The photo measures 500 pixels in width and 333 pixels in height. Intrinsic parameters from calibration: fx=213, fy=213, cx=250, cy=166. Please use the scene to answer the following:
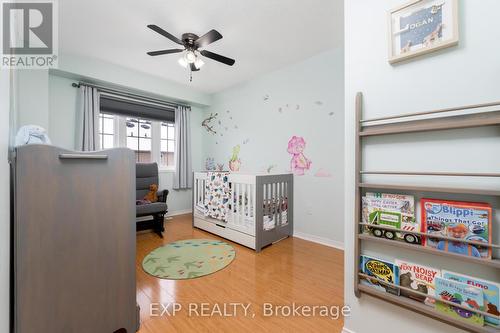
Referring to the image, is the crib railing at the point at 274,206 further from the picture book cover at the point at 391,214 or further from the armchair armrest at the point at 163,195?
the armchair armrest at the point at 163,195

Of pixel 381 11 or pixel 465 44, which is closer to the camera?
pixel 465 44

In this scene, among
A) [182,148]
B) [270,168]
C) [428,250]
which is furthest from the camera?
[182,148]

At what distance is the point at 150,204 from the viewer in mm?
3033

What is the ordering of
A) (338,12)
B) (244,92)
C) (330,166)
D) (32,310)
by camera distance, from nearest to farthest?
(32,310)
(338,12)
(330,166)
(244,92)

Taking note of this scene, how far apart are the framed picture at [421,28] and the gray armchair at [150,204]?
3057 millimetres

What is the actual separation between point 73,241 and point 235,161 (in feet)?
9.87

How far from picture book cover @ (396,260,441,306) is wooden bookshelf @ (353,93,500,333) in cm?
3

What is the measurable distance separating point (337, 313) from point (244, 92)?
336 cm

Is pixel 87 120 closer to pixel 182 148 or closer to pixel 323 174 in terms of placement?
pixel 182 148

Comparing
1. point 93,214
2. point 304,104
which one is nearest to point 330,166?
point 304,104

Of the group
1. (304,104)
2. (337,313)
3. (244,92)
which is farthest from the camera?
(244,92)

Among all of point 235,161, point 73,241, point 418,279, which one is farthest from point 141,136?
point 418,279

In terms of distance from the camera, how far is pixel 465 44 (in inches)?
35.4

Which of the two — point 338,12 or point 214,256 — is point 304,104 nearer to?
Answer: point 338,12
